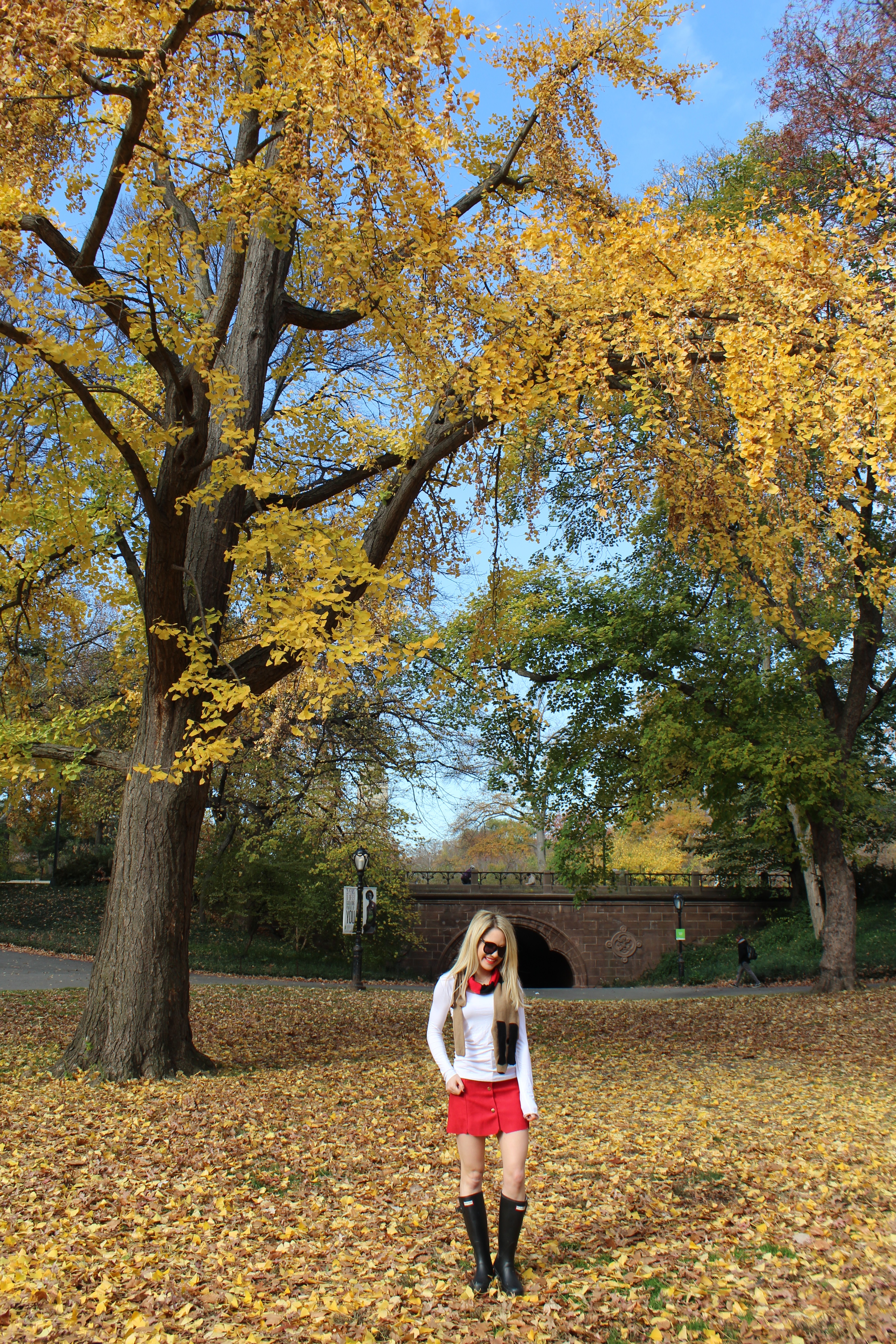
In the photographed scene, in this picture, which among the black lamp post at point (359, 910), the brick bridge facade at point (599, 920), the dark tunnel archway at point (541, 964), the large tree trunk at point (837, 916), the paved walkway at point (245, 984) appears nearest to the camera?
the paved walkway at point (245, 984)

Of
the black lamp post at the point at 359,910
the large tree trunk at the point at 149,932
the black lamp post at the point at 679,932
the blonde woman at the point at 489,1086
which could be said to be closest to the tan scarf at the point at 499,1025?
the blonde woman at the point at 489,1086

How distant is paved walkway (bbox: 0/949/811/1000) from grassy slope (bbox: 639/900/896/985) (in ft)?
4.62

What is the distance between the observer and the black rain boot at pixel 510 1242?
334 cm

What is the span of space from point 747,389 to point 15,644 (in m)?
7.39

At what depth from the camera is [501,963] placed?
3.45 meters

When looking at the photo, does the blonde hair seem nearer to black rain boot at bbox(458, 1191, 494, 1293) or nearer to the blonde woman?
the blonde woman

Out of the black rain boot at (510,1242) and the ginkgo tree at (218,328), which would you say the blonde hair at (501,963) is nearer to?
the black rain boot at (510,1242)

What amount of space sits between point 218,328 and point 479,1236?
704 centimetres

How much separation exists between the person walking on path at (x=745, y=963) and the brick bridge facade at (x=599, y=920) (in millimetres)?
6438

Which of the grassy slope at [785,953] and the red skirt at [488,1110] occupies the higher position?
the red skirt at [488,1110]

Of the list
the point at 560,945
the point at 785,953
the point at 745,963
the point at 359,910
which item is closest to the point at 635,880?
the point at 560,945

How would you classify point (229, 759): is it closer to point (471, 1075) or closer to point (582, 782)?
point (471, 1075)

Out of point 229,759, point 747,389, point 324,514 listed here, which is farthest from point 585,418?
point 229,759

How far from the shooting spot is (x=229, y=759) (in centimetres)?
631
